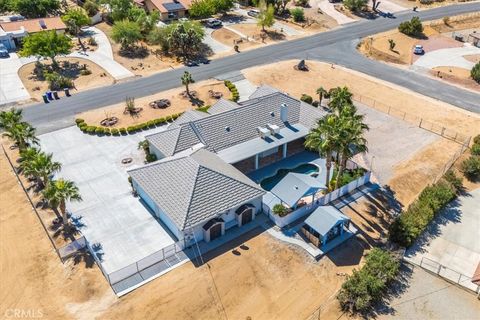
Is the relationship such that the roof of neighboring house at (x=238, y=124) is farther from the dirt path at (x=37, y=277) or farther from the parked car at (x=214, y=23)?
the parked car at (x=214, y=23)

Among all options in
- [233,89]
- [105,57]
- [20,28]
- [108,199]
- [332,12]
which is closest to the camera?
[108,199]

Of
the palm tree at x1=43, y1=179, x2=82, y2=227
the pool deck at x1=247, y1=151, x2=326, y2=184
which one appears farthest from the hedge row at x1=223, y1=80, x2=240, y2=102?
the palm tree at x1=43, y1=179, x2=82, y2=227

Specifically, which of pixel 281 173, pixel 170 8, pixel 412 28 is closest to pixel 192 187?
pixel 281 173

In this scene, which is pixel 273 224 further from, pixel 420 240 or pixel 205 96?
pixel 205 96

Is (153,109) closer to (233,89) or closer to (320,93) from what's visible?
(233,89)

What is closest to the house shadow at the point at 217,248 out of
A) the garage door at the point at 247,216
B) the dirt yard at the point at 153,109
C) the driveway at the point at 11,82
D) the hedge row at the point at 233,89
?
the garage door at the point at 247,216

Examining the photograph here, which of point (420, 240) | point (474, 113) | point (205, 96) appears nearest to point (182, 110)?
point (205, 96)
